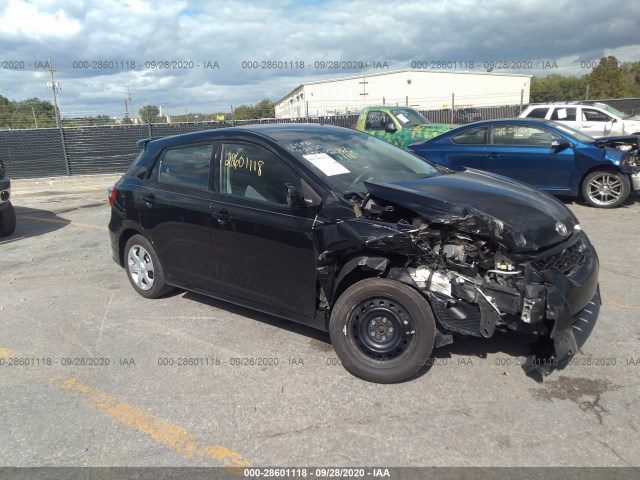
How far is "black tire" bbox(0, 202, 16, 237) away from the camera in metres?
8.28

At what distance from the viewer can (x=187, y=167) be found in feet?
15.3

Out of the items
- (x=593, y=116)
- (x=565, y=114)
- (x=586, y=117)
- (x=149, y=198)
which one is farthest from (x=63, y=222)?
(x=593, y=116)

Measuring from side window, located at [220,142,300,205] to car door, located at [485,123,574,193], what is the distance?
6.06m

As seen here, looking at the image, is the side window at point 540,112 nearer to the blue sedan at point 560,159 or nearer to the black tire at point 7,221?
the blue sedan at point 560,159

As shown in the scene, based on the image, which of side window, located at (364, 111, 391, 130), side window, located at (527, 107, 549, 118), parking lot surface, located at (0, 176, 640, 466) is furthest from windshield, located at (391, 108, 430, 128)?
parking lot surface, located at (0, 176, 640, 466)

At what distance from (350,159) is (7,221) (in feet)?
22.5

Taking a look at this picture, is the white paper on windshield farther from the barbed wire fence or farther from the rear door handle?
the barbed wire fence

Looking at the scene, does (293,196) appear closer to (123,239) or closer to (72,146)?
(123,239)

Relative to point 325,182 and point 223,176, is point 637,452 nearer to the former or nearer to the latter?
point 325,182

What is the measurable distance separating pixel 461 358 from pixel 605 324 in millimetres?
1367

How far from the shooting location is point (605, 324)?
4.12m

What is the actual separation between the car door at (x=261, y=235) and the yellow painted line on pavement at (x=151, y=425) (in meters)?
1.19

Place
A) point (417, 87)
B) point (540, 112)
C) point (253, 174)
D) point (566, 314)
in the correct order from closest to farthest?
1. point (566, 314)
2. point (253, 174)
3. point (540, 112)
4. point (417, 87)

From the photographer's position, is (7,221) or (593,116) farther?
(593,116)
